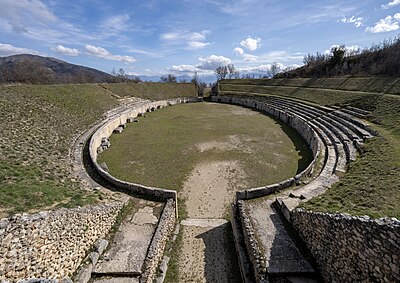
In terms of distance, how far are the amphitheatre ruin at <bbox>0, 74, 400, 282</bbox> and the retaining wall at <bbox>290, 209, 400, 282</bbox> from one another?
27mm

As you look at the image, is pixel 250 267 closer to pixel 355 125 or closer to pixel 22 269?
pixel 22 269

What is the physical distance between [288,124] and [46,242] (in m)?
24.7

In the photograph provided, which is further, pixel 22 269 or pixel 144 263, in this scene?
pixel 144 263

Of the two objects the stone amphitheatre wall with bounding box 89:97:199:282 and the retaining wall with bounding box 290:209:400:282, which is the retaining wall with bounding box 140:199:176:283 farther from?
the retaining wall with bounding box 290:209:400:282

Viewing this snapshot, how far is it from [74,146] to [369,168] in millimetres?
17663

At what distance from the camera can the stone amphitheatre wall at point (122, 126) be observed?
430 inches

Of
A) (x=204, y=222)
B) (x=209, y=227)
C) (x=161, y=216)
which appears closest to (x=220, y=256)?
(x=209, y=227)

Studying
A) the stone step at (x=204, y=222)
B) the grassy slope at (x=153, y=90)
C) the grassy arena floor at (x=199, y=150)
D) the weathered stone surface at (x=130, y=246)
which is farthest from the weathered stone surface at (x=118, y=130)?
the stone step at (x=204, y=222)

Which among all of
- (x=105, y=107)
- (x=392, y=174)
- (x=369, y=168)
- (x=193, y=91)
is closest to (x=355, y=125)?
(x=369, y=168)

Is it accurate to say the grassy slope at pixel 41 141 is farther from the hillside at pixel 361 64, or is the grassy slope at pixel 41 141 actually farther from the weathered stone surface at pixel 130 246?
the hillside at pixel 361 64

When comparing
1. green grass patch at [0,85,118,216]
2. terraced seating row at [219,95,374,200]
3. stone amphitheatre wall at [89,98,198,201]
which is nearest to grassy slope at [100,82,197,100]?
stone amphitheatre wall at [89,98,198,201]

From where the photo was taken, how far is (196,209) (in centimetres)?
1144

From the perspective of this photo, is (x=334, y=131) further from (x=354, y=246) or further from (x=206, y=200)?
(x=354, y=246)

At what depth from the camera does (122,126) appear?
25141 mm
